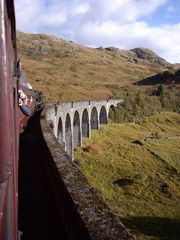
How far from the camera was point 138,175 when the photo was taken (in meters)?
35.0

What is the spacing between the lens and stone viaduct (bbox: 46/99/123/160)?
91.6 ft

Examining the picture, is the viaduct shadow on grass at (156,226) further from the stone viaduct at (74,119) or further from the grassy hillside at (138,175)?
the stone viaduct at (74,119)

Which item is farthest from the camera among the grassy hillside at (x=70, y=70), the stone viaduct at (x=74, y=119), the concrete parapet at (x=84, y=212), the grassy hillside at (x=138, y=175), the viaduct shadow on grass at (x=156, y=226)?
the grassy hillside at (x=70, y=70)

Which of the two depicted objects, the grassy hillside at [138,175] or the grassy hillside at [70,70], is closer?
the grassy hillside at [138,175]

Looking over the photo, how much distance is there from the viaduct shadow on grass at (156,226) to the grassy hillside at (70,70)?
5800 centimetres

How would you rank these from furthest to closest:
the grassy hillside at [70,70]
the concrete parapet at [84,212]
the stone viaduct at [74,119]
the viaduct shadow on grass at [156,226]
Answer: the grassy hillside at [70,70], the stone viaduct at [74,119], the viaduct shadow on grass at [156,226], the concrete parapet at [84,212]

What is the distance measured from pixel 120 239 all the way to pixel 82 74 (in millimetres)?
129188

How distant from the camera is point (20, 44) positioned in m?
164

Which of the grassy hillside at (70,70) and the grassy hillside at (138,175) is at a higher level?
the grassy hillside at (70,70)

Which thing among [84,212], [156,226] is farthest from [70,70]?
[84,212]

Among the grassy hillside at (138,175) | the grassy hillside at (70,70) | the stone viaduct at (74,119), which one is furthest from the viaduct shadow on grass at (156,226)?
the grassy hillside at (70,70)

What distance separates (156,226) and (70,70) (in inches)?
4449

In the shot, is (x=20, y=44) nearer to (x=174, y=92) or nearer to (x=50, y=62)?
(x=50, y=62)

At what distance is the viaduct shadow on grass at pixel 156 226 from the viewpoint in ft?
76.1
